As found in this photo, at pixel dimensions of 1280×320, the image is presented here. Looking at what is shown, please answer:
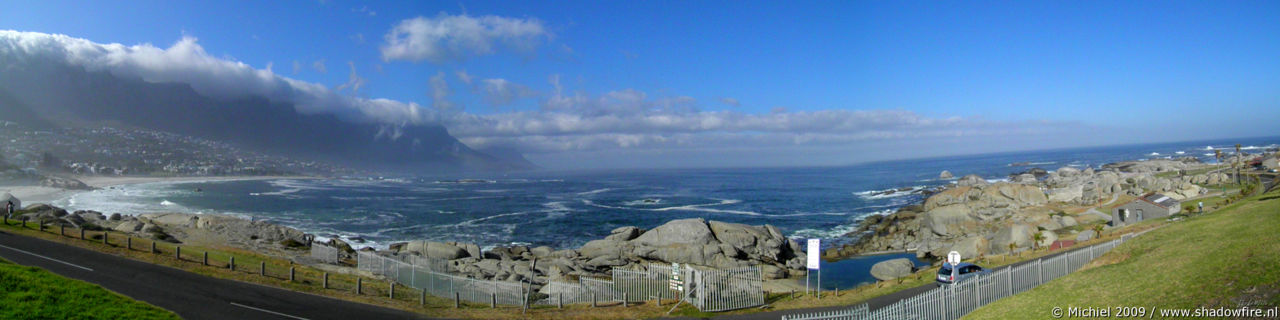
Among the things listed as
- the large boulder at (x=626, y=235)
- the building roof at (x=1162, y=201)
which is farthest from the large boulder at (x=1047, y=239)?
the large boulder at (x=626, y=235)

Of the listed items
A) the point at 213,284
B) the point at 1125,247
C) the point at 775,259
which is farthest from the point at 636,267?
the point at 1125,247

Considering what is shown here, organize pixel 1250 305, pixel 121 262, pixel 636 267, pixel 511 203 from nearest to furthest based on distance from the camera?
pixel 1250 305, pixel 121 262, pixel 636 267, pixel 511 203

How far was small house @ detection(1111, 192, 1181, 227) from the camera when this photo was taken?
47062 mm

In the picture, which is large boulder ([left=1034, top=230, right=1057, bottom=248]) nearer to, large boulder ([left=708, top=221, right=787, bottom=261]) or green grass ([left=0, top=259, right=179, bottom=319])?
large boulder ([left=708, top=221, right=787, bottom=261])

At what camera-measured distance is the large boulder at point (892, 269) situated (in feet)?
121

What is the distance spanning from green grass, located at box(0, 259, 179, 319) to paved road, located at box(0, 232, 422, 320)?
1.75 meters

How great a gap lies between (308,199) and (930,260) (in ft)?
340

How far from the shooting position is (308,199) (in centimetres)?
10844

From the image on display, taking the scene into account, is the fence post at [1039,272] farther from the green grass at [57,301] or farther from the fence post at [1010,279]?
the green grass at [57,301]

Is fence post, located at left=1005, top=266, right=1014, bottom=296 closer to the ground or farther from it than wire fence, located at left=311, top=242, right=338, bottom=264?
farther from it

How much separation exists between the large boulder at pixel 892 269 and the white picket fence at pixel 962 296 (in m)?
15.3

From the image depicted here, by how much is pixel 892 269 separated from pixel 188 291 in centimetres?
3618

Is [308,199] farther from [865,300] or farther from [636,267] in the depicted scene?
[865,300]

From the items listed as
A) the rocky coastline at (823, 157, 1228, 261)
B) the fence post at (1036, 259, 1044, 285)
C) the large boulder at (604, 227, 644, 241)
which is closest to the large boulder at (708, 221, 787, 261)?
the large boulder at (604, 227, 644, 241)
